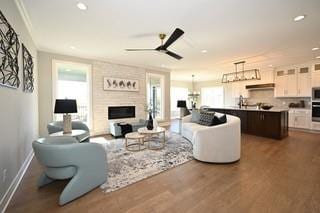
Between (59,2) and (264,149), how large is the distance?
5263 mm

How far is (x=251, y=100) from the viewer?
8.60 m

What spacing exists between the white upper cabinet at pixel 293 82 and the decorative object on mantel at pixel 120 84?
6278mm

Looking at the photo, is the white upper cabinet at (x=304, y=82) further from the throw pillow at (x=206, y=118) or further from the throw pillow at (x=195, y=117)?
the throw pillow at (x=195, y=117)

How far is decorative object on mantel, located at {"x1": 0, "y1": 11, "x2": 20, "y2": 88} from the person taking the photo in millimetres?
1867

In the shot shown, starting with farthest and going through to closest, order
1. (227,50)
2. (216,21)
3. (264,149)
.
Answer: (227,50), (264,149), (216,21)

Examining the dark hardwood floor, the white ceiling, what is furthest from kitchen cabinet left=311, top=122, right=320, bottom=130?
the dark hardwood floor

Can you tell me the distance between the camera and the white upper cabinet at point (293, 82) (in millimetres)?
6352

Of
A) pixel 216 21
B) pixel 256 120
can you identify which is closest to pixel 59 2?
pixel 216 21

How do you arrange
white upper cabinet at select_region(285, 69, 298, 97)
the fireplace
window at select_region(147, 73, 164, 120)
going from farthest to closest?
window at select_region(147, 73, 164, 120), white upper cabinet at select_region(285, 69, 298, 97), the fireplace

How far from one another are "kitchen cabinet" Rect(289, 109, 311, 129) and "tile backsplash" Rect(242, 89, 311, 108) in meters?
0.47

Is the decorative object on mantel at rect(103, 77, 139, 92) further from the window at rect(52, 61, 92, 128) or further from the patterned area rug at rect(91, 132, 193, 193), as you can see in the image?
the patterned area rug at rect(91, 132, 193, 193)

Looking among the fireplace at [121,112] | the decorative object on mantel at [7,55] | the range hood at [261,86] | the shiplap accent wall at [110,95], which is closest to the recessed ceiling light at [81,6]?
the decorative object on mantel at [7,55]

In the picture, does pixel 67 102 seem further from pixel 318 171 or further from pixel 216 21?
pixel 318 171

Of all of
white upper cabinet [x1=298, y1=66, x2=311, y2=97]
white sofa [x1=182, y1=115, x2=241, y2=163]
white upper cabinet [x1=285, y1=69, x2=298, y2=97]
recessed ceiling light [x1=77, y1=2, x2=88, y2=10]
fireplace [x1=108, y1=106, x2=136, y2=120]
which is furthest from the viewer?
white upper cabinet [x1=285, y1=69, x2=298, y2=97]
